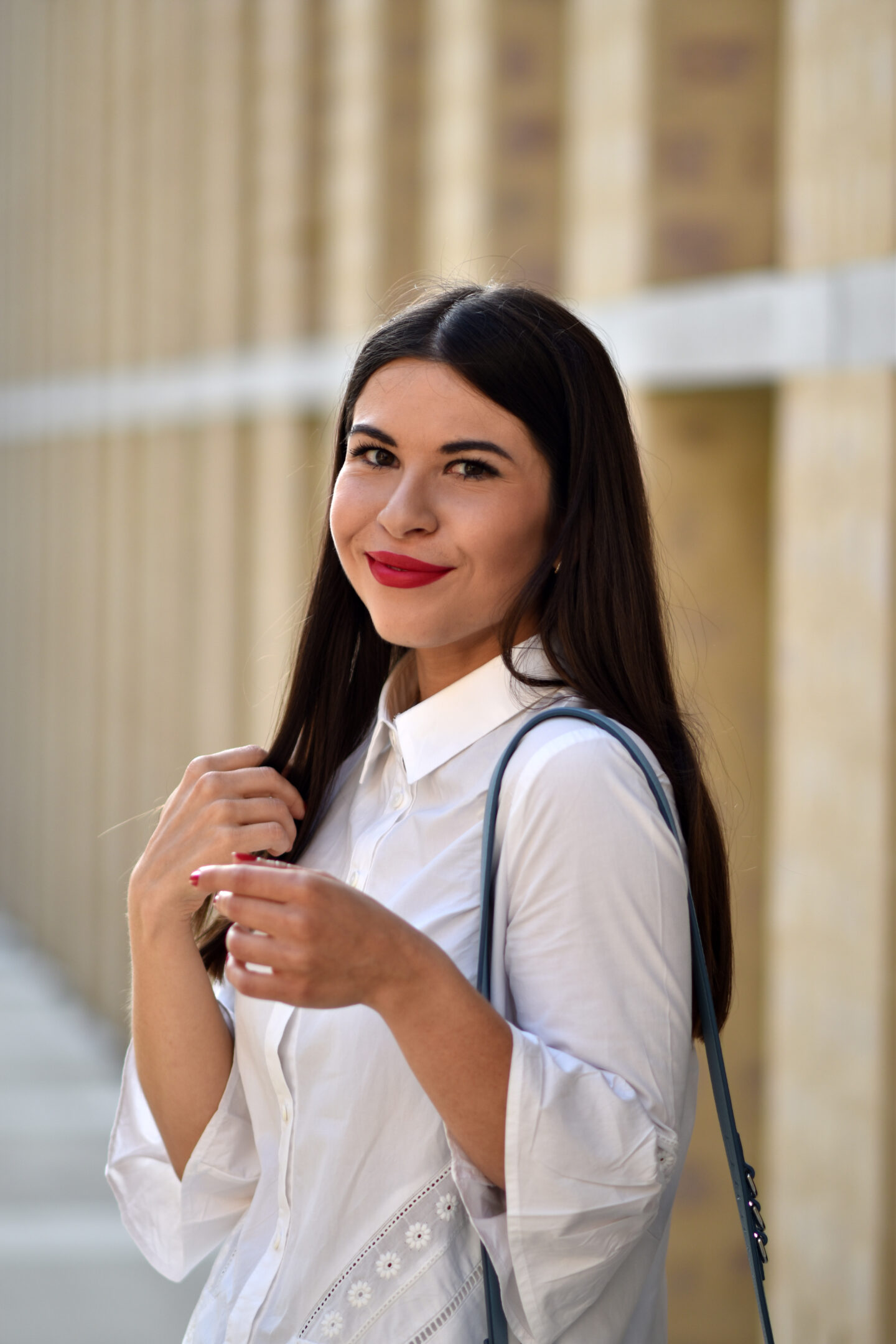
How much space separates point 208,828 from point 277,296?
5301 millimetres

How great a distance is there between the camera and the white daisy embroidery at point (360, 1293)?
1.65 metres

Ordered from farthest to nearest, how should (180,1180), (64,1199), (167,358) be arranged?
(167,358)
(64,1199)
(180,1180)

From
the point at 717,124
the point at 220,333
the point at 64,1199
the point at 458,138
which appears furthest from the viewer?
the point at 220,333

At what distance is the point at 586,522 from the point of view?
168 cm

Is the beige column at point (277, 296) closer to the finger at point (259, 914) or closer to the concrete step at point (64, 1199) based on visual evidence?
the concrete step at point (64, 1199)

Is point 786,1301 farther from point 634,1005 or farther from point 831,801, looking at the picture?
point 634,1005

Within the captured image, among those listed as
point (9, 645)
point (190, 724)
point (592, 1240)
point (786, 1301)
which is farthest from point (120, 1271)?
point (9, 645)

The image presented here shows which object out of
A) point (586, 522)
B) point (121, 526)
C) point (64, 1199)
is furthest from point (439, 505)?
point (121, 526)

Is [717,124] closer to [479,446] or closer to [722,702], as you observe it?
[722,702]

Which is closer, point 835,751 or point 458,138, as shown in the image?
point 835,751

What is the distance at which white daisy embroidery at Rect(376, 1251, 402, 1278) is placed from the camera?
64.7 inches

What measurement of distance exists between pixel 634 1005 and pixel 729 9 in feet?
8.85

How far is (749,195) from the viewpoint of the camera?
354cm

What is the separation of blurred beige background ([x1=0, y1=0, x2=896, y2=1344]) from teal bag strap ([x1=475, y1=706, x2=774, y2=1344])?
1.57 ft
